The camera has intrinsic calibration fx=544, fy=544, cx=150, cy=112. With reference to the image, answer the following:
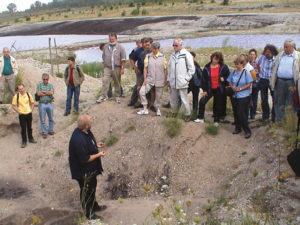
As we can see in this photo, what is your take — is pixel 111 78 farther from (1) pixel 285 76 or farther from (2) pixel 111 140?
(1) pixel 285 76

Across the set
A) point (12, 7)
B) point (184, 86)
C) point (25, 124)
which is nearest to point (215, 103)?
point (184, 86)

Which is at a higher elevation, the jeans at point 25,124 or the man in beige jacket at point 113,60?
the man in beige jacket at point 113,60

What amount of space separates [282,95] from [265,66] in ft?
2.70

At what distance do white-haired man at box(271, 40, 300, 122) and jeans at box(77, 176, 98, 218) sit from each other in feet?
13.7

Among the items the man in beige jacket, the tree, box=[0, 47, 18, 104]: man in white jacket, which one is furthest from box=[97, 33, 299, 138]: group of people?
the tree

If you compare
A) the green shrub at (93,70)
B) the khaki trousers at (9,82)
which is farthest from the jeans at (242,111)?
the green shrub at (93,70)

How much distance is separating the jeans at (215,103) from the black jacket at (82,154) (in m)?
3.60

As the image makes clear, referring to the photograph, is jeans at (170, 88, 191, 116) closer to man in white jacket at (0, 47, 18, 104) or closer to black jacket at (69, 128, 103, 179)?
black jacket at (69, 128, 103, 179)

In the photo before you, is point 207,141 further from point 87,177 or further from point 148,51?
point 87,177

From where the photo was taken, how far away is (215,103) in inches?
473

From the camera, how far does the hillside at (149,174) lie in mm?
9203

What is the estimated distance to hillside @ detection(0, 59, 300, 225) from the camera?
9.20m

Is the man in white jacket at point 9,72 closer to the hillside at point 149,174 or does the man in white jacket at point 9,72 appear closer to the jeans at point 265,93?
the hillside at point 149,174

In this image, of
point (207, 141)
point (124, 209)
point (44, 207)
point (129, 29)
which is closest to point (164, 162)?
point (207, 141)
